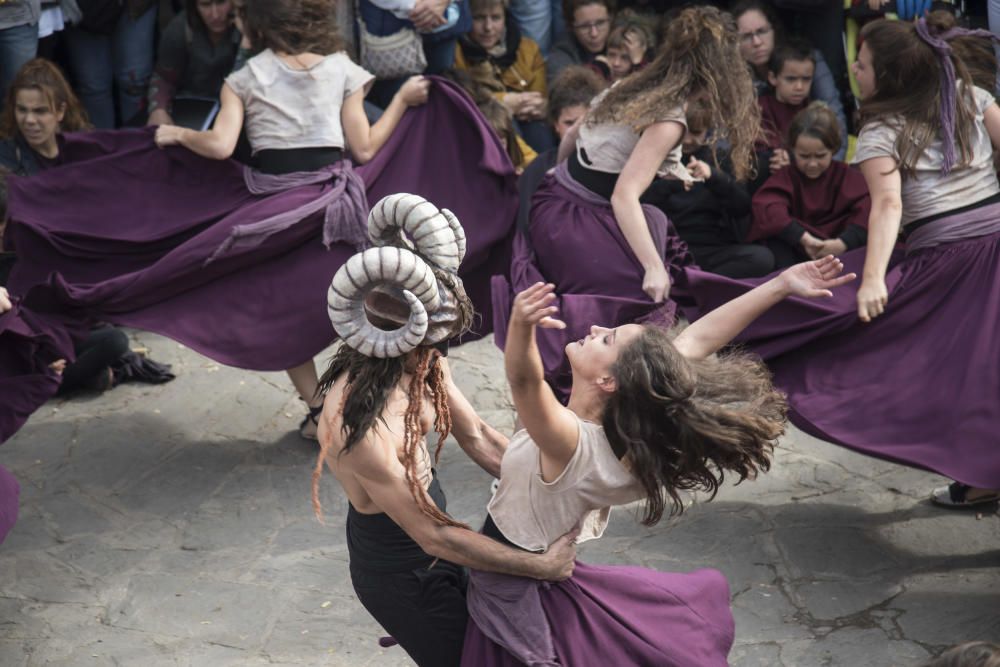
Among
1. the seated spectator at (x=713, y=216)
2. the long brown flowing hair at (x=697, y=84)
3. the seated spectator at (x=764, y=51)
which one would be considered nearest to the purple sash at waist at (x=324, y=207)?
the long brown flowing hair at (x=697, y=84)

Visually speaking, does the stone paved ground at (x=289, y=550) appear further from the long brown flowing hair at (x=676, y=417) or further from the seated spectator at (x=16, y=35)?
the seated spectator at (x=16, y=35)

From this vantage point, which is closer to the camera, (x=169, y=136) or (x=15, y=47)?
(x=169, y=136)

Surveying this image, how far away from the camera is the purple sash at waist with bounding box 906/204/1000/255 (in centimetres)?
437

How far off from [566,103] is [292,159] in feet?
4.03

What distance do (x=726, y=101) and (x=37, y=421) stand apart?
10.4ft

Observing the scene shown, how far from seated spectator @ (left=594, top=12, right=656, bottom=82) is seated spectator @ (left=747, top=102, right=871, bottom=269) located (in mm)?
1089

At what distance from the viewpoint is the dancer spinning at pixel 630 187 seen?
4.61 metres

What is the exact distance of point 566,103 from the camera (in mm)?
5648

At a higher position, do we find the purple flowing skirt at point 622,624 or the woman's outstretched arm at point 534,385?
the woman's outstretched arm at point 534,385

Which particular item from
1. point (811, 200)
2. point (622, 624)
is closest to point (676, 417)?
point (622, 624)

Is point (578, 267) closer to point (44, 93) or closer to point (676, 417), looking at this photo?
point (676, 417)

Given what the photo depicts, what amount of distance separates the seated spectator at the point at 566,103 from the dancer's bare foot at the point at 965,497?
6.51 ft

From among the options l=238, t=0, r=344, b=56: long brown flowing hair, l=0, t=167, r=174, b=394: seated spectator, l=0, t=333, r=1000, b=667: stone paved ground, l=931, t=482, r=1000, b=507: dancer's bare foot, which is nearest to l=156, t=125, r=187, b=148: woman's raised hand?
l=238, t=0, r=344, b=56: long brown flowing hair

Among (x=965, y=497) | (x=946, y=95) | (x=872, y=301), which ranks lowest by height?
(x=965, y=497)
